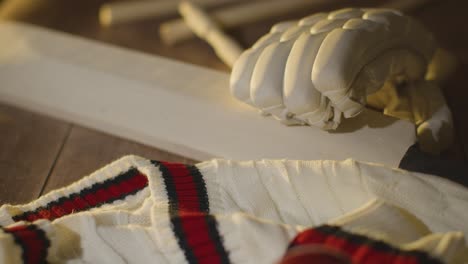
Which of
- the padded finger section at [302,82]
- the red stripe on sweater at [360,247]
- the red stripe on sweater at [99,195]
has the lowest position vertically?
the red stripe on sweater at [360,247]

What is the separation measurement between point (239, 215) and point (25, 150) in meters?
0.33

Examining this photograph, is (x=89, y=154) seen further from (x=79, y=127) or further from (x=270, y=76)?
(x=270, y=76)

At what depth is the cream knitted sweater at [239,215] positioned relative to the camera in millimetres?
312

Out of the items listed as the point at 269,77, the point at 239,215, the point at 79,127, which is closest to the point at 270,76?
the point at 269,77

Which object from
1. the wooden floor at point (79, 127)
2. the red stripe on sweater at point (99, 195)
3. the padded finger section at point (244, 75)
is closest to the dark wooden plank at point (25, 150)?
the wooden floor at point (79, 127)

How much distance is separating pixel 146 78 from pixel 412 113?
29 cm

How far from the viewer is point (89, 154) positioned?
56cm

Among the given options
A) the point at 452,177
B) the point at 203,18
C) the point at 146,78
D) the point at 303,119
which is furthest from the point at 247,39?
the point at 452,177

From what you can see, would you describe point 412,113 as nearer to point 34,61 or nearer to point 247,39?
point 247,39

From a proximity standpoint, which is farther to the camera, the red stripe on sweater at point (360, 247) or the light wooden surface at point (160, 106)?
the light wooden surface at point (160, 106)

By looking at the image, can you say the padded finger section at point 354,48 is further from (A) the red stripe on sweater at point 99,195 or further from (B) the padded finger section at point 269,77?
(A) the red stripe on sweater at point 99,195

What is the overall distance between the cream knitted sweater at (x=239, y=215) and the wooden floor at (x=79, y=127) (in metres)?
0.12

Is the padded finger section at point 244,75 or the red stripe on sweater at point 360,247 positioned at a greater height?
the padded finger section at point 244,75

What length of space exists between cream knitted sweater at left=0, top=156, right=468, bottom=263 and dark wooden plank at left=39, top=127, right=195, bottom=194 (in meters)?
0.12
